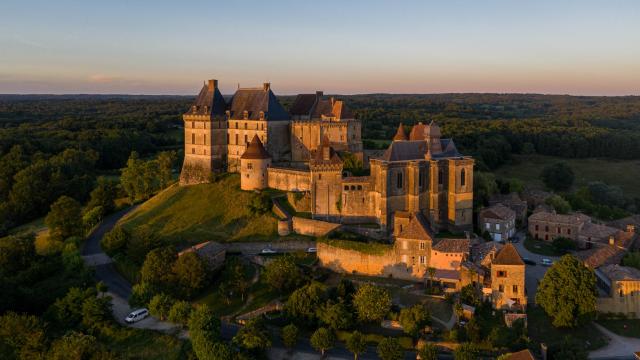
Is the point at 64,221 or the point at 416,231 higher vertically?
the point at 416,231

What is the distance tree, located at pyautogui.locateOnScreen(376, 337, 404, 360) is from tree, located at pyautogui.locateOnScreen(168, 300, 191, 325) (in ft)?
48.6

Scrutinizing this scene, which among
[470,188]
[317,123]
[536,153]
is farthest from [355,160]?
[536,153]

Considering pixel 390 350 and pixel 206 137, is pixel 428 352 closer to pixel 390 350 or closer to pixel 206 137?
pixel 390 350

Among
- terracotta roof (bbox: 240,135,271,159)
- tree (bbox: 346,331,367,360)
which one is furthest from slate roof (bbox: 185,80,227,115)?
tree (bbox: 346,331,367,360)

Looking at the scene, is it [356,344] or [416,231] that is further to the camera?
[416,231]

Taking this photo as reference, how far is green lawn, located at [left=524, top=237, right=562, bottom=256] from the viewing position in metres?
56.3

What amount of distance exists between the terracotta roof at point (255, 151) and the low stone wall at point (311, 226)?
9543 millimetres

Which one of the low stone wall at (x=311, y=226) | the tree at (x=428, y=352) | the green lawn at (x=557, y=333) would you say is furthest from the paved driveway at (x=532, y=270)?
the low stone wall at (x=311, y=226)

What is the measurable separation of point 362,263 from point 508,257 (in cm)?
1261

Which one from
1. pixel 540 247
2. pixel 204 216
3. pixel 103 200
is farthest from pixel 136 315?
pixel 540 247

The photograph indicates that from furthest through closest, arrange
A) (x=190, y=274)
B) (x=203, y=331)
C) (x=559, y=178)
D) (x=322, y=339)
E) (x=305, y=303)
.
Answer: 1. (x=559, y=178)
2. (x=190, y=274)
3. (x=305, y=303)
4. (x=322, y=339)
5. (x=203, y=331)

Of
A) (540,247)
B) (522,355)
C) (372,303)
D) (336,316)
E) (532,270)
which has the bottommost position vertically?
(522,355)

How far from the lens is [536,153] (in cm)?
12719

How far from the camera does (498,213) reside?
58906 mm
